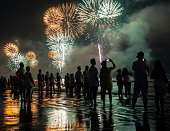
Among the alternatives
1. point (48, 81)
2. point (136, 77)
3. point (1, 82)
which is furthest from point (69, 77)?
point (1, 82)

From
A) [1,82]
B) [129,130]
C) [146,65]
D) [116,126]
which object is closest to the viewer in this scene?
[129,130]

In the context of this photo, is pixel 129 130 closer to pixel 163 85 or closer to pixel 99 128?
pixel 99 128

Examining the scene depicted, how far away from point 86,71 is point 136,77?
5979 millimetres

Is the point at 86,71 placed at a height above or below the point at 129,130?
above

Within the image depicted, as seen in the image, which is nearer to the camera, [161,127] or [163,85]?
[161,127]

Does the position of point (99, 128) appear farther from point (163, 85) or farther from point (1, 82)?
point (1, 82)

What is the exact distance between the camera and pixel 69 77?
19094 mm

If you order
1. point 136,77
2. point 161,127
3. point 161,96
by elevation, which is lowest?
point 161,127

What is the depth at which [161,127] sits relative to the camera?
17.2 ft

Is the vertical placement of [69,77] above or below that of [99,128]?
above

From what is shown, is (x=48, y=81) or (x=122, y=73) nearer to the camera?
(x=122, y=73)

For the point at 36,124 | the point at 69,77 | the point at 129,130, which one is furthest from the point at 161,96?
the point at 69,77

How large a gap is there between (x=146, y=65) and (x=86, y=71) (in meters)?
6.17

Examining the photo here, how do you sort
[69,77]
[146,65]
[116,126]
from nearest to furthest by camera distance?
[116,126]
[146,65]
[69,77]
